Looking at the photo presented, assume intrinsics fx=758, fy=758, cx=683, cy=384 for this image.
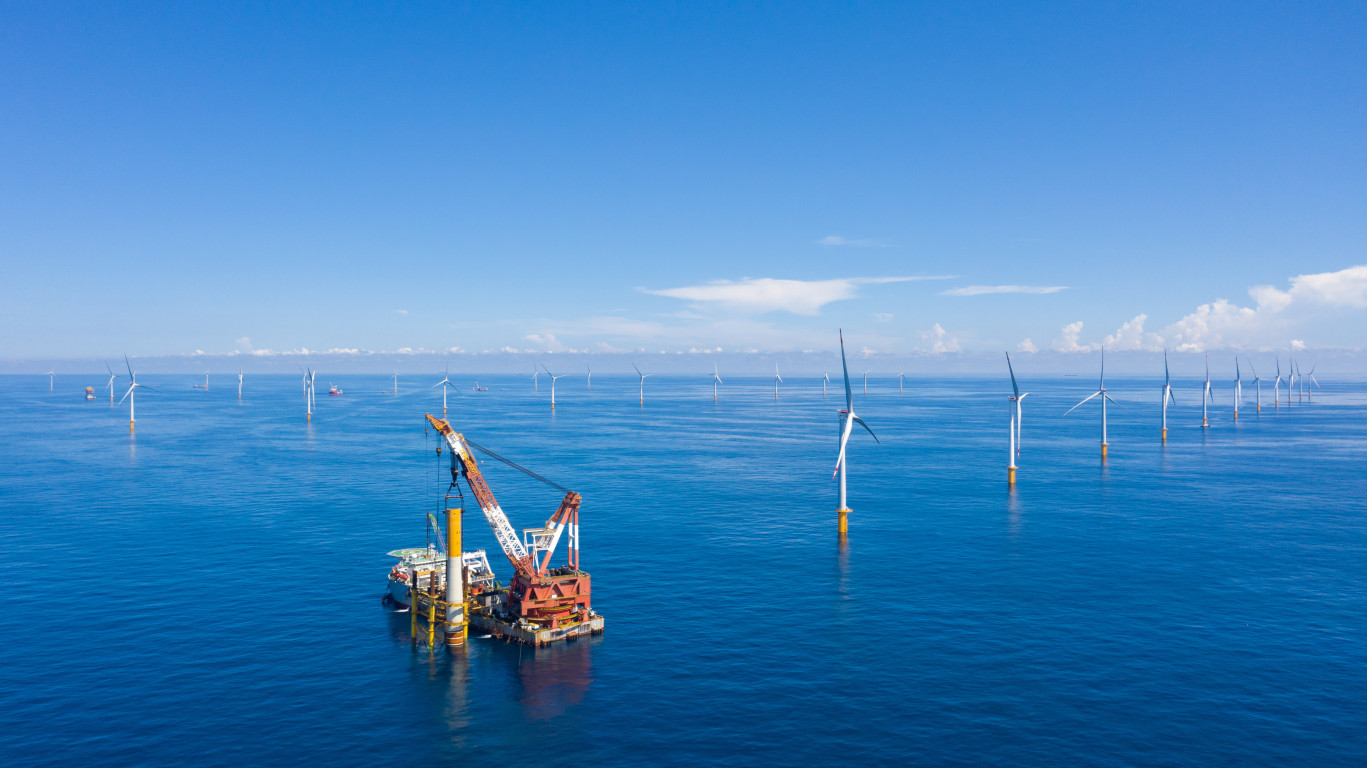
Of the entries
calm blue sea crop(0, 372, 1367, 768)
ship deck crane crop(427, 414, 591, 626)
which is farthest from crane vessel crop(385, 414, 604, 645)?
calm blue sea crop(0, 372, 1367, 768)

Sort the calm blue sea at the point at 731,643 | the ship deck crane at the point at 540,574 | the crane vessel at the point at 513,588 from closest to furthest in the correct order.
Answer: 1. the calm blue sea at the point at 731,643
2. the crane vessel at the point at 513,588
3. the ship deck crane at the point at 540,574

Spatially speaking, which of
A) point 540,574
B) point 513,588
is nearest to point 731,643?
point 540,574

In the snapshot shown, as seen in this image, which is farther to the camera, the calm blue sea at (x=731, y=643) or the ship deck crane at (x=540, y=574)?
the ship deck crane at (x=540, y=574)

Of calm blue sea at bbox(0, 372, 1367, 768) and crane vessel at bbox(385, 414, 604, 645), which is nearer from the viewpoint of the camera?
calm blue sea at bbox(0, 372, 1367, 768)

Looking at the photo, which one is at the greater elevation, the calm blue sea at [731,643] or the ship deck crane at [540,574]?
the ship deck crane at [540,574]

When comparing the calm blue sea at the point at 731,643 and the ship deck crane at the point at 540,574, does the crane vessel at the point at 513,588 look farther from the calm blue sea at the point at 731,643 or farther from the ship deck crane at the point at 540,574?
the calm blue sea at the point at 731,643

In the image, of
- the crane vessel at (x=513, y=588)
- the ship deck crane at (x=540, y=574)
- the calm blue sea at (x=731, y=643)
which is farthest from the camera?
the ship deck crane at (x=540, y=574)

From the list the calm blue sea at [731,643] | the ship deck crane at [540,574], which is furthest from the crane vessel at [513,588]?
the calm blue sea at [731,643]

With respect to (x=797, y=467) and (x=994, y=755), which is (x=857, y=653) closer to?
(x=994, y=755)

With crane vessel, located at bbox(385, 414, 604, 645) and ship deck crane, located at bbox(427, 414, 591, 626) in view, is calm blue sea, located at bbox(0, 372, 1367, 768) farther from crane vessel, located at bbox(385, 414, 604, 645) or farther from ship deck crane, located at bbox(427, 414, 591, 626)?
ship deck crane, located at bbox(427, 414, 591, 626)
